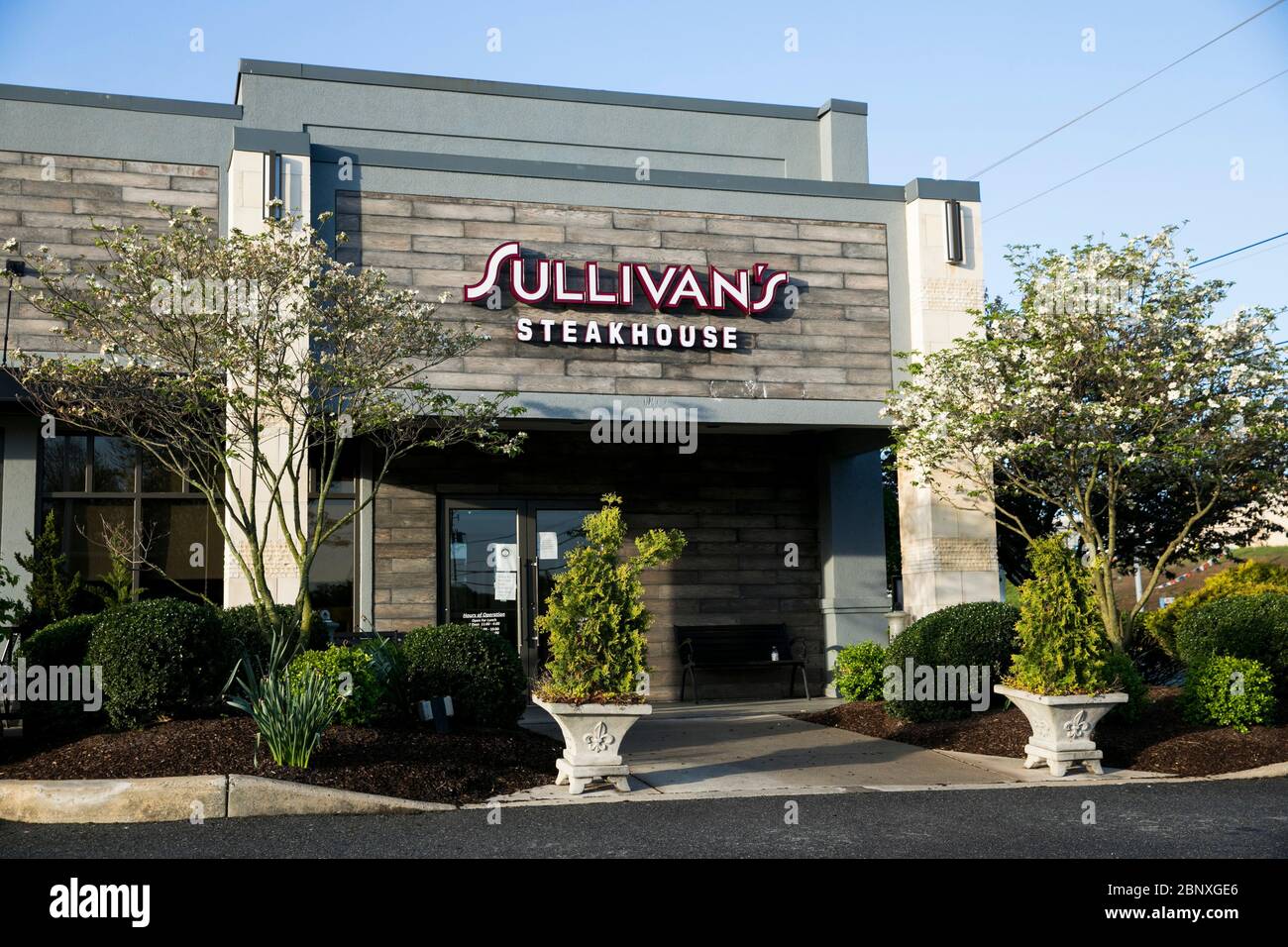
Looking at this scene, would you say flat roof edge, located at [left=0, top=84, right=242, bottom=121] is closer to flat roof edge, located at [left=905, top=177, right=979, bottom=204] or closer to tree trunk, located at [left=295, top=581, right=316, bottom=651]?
tree trunk, located at [left=295, top=581, right=316, bottom=651]

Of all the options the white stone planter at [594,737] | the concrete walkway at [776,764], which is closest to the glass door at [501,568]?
the concrete walkway at [776,764]

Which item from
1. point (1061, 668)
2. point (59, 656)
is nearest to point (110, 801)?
point (59, 656)

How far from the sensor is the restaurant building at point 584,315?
1305 centimetres

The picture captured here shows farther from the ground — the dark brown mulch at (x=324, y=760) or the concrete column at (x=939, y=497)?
the concrete column at (x=939, y=497)

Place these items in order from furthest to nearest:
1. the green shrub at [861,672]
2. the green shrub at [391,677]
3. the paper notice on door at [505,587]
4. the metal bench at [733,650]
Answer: the metal bench at [733,650], the paper notice on door at [505,587], the green shrub at [861,672], the green shrub at [391,677]

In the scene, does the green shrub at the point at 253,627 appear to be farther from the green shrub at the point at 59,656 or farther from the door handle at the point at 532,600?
the door handle at the point at 532,600

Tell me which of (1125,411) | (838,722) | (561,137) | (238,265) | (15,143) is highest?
(561,137)

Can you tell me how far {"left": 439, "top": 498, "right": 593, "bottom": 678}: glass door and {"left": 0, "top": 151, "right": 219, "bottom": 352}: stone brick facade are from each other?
4.83m

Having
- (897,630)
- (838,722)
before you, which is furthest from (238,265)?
(897,630)

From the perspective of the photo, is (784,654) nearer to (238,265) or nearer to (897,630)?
(897,630)

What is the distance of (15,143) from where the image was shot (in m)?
12.8
